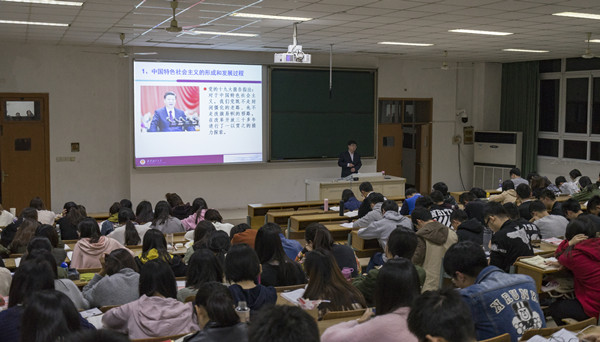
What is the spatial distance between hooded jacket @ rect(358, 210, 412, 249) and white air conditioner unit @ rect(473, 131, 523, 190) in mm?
8025

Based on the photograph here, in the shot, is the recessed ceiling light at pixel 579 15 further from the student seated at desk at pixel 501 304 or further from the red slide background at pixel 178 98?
the red slide background at pixel 178 98

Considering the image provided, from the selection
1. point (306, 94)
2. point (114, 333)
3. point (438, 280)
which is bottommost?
point (438, 280)

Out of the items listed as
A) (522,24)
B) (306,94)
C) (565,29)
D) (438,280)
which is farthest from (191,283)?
(306,94)

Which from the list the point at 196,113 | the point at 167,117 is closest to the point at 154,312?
the point at 167,117

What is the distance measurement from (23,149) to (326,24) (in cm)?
588

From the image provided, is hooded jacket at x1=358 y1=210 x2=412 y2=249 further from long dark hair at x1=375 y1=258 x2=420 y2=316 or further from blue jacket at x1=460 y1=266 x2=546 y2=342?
long dark hair at x1=375 y1=258 x2=420 y2=316

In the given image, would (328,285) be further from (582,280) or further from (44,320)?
(582,280)

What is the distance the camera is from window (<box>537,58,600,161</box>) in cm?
1302

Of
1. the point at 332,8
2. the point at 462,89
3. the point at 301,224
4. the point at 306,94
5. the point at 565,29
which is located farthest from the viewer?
the point at 462,89

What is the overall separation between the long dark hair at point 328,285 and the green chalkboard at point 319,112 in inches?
332

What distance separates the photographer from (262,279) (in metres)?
4.58

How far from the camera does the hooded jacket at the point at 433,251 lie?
5637 mm

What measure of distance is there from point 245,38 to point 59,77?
345 cm

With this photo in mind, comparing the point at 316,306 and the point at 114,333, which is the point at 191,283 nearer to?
the point at 316,306
